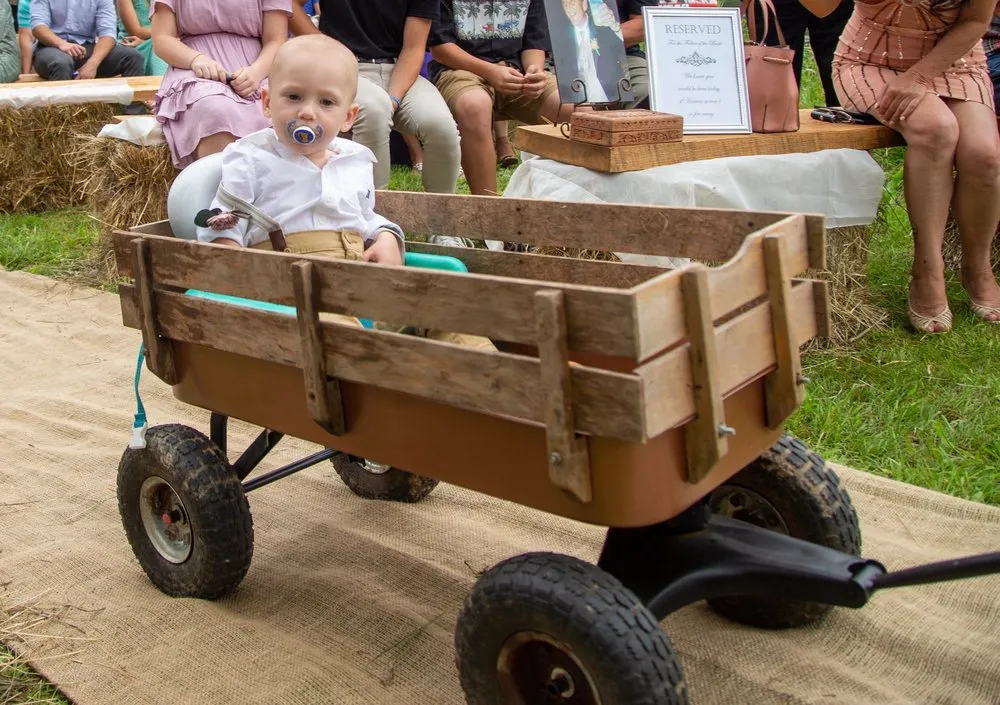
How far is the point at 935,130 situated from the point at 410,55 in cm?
225

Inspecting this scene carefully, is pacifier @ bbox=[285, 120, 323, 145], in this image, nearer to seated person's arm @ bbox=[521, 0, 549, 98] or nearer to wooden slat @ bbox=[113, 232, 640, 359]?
→ wooden slat @ bbox=[113, 232, 640, 359]

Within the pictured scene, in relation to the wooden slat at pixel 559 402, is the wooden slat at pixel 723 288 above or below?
above

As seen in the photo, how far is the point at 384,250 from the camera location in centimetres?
255

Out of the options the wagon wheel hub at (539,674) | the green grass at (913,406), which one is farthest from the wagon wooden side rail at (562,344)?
the green grass at (913,406)

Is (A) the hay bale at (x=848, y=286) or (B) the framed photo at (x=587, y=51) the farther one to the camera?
(B) the framed photo at (x=587, y=51)

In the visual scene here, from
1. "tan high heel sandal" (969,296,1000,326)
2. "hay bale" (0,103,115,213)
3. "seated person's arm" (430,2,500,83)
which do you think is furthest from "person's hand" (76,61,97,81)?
"tan high heel sandal" (969,296,1000,326)

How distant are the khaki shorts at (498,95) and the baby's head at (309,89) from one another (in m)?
2.35

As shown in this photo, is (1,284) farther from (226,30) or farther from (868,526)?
(868,526)

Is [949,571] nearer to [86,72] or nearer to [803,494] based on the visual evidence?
[803,494]

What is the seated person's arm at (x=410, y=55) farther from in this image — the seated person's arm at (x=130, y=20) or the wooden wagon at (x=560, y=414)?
the seated person's arm at (x=130, y=20)

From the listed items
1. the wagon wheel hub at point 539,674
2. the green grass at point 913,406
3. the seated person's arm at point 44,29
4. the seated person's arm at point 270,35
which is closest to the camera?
the wagon wheel hub at point 539,674

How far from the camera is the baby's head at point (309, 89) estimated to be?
8.09 ft

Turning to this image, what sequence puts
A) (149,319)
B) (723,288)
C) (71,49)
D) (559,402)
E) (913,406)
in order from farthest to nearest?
1. (71,49)
2. (913,406)
3. (149,319)
4. (723,288)
5. (559,402)

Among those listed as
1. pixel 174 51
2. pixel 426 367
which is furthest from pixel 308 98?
pixel 174 51
